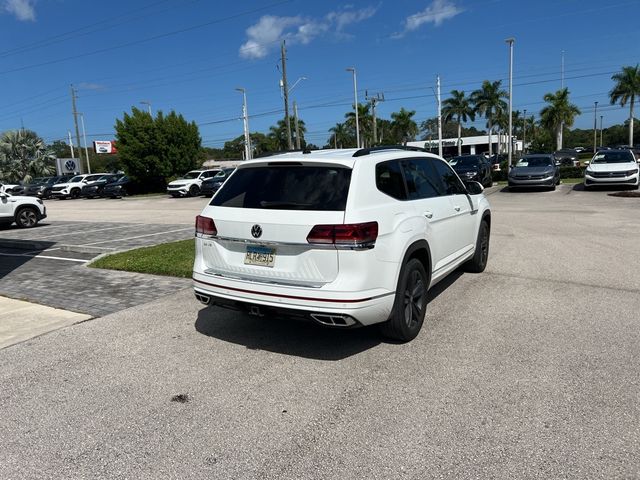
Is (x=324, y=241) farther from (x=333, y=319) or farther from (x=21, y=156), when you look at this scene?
(x=21, y=156)

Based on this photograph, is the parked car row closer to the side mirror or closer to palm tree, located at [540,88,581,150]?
the side mirror

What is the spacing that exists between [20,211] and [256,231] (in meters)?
15.2

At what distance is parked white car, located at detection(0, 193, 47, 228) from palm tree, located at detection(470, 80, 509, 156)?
58094 mm

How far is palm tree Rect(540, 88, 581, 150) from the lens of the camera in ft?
225

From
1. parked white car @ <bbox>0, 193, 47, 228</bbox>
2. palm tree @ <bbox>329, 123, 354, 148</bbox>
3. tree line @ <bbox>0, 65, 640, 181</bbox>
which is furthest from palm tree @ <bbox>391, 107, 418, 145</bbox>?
parked white car @ <bbox>0, 193, 47, 228</bbox>

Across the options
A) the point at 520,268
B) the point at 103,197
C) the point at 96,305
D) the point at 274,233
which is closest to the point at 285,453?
the point at 274,233

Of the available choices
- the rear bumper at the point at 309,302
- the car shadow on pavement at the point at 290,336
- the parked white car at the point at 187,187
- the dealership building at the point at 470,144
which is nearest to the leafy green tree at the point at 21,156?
the parked white car at the point at 187,187

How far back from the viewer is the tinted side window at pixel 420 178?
4.88m

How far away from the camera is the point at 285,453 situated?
3002 millimetres

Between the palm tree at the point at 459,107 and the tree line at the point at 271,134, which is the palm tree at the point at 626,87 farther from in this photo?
the palm tree at the point at 459,107

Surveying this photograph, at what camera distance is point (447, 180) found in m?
5.90

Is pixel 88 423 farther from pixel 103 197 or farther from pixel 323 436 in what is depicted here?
pixel 103 197

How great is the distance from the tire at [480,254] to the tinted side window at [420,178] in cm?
167

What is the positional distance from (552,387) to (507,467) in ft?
3.66
